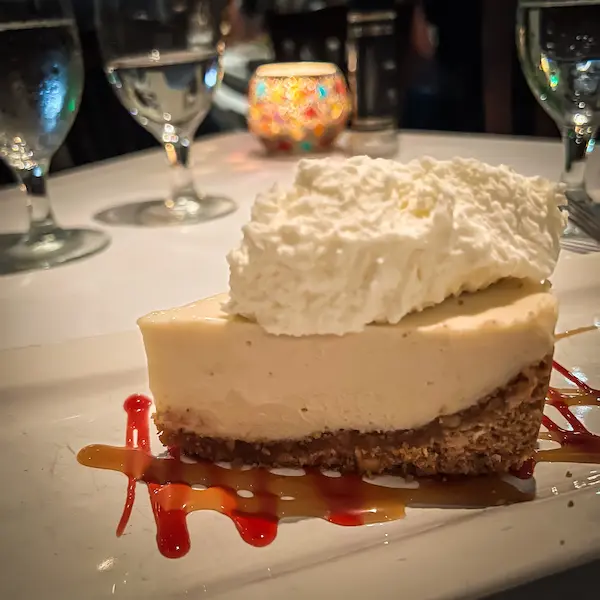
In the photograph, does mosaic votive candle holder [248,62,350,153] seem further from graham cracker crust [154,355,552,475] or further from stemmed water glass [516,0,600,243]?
graham cracker crust [154,355,552,475]

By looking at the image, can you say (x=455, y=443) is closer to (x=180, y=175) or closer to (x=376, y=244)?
(x=376, y=244)

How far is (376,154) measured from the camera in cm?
179

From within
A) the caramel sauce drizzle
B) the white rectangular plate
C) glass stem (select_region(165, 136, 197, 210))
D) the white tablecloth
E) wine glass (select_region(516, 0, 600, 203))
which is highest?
wine glass (select_region(516, 0, 600, 203))

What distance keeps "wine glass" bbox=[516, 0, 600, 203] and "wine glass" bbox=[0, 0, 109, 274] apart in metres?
0.76

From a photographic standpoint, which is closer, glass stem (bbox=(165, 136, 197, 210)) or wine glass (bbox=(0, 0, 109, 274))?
wine glass (bbox=(0, 0, 109, 274))

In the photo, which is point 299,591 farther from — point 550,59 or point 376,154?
point 376,154

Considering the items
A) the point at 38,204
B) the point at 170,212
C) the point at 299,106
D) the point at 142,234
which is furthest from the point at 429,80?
the point at 38,204

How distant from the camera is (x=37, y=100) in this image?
Answer: 1.15 metres

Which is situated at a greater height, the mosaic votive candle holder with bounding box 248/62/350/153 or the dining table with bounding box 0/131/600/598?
the mosaic votive candle holder with bounding box 248/62/350/153

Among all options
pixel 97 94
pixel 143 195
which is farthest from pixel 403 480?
pixel 97 94

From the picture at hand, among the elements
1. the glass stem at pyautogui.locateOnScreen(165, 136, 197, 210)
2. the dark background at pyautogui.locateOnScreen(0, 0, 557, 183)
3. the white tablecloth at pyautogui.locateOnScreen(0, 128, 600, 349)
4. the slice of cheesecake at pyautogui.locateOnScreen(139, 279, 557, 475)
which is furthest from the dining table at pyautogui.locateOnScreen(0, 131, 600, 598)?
the dark background at pyautogui.locateOnScreen(0, 0, 557, 183)

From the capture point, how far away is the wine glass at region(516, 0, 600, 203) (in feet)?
3.56

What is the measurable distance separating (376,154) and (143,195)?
582 mm

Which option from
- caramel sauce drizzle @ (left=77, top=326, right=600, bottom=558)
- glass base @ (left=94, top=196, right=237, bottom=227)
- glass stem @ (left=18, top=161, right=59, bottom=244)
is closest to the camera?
caramel sauce drizzle @ (left=77, top=326, right=600, bottom=558)
